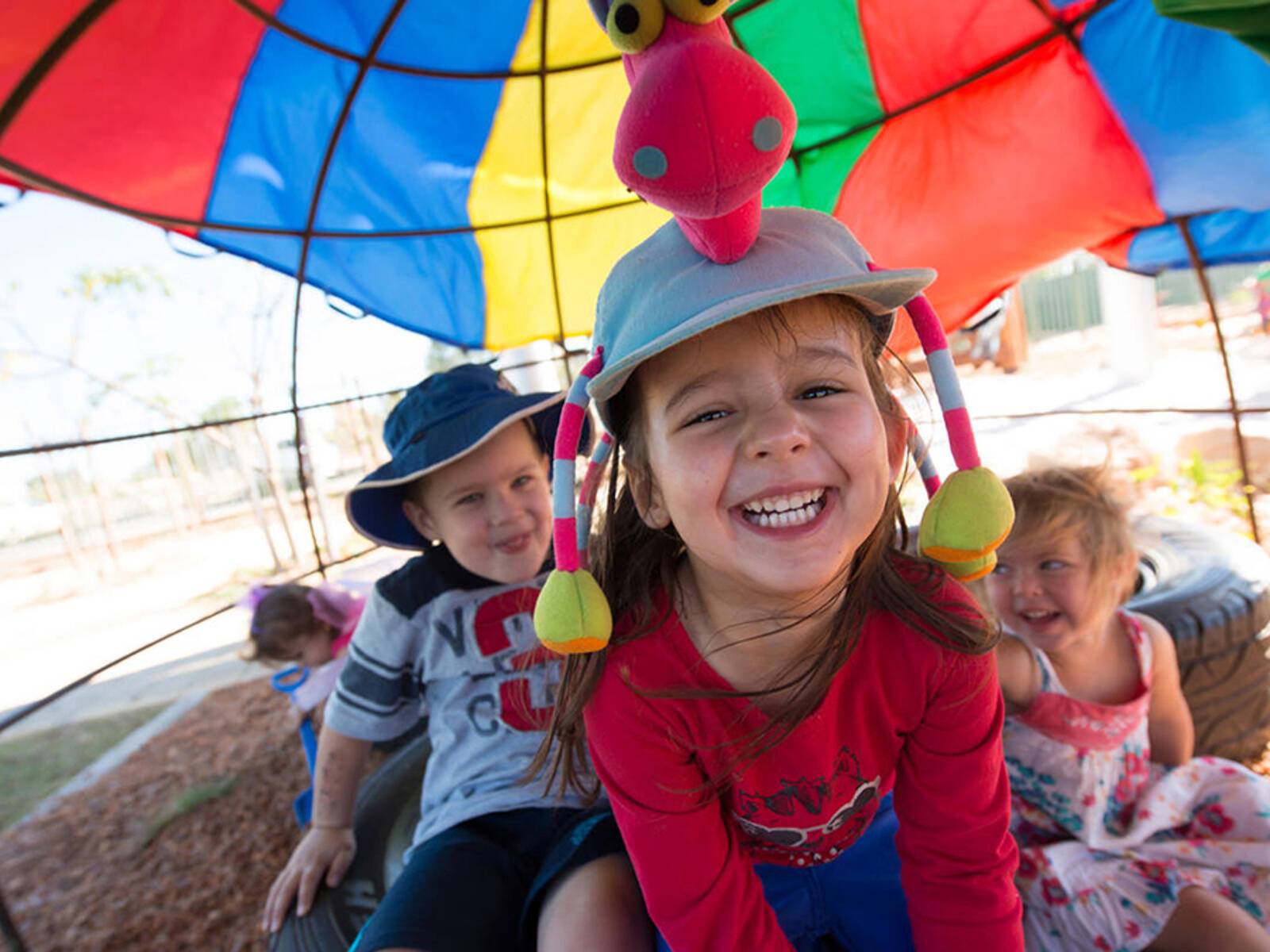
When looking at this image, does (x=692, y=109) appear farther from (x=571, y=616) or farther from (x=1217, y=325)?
(x=1217, y=325)

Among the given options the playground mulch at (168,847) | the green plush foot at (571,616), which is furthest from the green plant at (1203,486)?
the playground mulch at (168,847)

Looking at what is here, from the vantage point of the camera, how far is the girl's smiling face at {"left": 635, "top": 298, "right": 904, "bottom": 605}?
2.43 ft

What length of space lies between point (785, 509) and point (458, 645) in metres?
0.83

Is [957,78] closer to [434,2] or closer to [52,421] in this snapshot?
[434,2]

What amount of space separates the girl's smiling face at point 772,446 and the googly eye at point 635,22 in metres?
0.27

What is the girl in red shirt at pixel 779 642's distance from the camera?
749 millimetres

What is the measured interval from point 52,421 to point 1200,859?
10.9 metres

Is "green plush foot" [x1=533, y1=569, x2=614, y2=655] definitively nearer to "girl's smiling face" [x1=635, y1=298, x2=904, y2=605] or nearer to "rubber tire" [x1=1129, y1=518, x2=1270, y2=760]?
"girl's smiling face" [x1=635, y1=298, x2=904, y2=605]

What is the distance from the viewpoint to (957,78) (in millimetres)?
2133

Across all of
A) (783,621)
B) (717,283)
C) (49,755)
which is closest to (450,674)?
(783,621)

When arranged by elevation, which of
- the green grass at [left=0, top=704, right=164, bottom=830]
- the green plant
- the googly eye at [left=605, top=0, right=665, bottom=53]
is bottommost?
the green grass at [left=0, top=704, right=164, bottom=830]

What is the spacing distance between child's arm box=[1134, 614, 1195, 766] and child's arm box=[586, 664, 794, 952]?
37.0 inches

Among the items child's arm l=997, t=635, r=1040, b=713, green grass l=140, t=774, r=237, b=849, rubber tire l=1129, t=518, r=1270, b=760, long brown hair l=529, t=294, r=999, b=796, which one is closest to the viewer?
long brown hair l=529, t=294, r=999, b=796

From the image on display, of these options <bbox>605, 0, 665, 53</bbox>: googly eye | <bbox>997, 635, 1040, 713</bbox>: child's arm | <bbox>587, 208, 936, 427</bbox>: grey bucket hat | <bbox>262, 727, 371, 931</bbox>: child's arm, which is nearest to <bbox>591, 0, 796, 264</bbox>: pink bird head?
<bbox>605, 0, 665, 53</bbox>: googly eye
